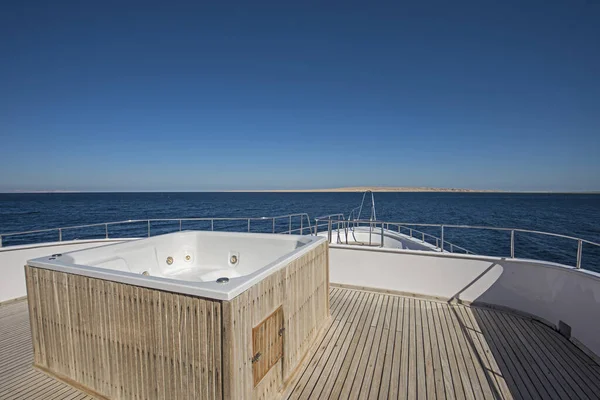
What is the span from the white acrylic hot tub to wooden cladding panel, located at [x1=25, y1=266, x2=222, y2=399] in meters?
0.28

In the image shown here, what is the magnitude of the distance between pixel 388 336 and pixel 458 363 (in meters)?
0.76

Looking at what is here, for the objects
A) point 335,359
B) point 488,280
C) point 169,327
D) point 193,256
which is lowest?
point 335,359

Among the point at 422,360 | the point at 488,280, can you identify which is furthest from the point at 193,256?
the point at 488,280

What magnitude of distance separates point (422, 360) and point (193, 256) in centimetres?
379

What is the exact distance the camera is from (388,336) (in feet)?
10.9

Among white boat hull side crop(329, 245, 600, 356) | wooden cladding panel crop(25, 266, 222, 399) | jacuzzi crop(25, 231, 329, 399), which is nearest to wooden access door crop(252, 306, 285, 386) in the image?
jacuzzi crop(25, 231, 329, 399)

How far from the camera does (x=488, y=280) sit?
13.6 ft

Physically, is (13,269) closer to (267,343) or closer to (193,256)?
(193,256)

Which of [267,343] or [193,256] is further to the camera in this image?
[193,256]

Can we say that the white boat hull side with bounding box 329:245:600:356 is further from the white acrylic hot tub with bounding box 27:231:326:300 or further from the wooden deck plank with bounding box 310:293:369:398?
the white acrylic hot tub with bounding box 27:231:326:300

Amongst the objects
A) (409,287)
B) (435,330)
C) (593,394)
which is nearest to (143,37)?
(409,287)

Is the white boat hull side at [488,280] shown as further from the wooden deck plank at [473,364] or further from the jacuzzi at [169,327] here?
the jacuzzi at [169,327]

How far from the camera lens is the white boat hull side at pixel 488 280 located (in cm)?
311

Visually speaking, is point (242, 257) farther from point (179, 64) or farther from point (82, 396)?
point (179, 64)
